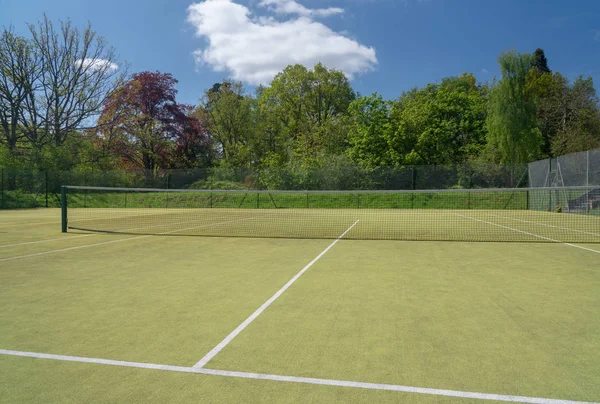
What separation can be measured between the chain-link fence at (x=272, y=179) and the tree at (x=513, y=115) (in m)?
7.88

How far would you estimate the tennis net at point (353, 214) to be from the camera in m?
12.3

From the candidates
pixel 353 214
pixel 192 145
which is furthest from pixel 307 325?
pixel 192 145

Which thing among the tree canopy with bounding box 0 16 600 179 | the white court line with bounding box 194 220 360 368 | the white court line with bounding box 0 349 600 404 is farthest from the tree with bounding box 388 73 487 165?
the white court line with bounding box 0 349 600 404

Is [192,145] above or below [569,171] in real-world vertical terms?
above

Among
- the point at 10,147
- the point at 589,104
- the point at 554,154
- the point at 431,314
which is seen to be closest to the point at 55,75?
the point at 10,147

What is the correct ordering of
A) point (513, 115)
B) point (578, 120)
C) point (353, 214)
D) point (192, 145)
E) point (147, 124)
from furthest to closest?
point (192, 145), point (147, 124), point (578, 120), point (513, 115), point (353, 214)

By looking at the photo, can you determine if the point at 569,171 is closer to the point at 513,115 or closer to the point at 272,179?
the point at 513,115

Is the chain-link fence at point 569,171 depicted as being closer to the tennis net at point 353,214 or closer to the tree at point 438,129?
the tennis net at point 353,214

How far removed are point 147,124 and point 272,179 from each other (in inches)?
692

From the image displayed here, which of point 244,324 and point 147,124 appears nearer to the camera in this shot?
point 244,324

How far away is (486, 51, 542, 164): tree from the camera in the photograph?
32.2m

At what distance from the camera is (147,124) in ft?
128

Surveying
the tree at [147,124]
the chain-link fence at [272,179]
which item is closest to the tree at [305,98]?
the tree at [147,124]

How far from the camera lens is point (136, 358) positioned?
10.2 ft
